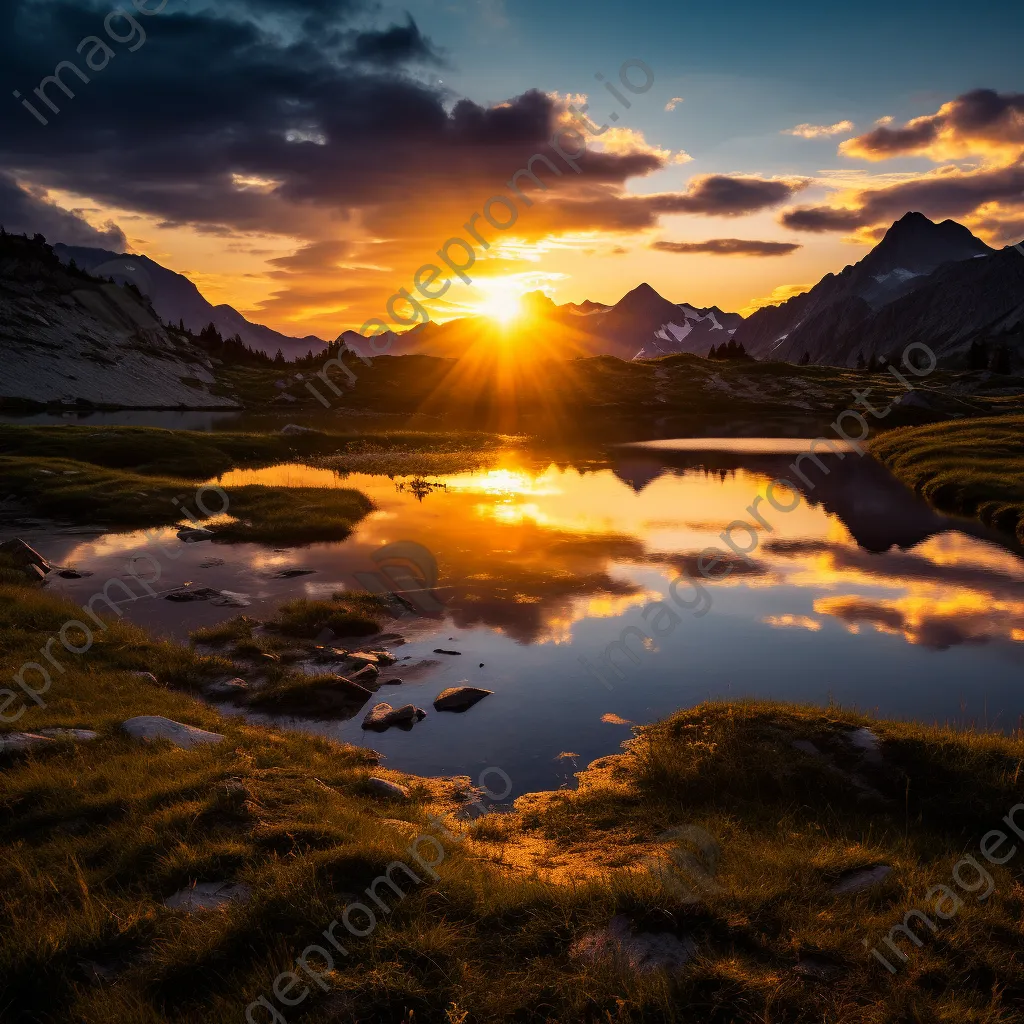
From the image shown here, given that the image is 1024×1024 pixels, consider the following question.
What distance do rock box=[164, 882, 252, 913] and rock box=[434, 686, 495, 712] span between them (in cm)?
920

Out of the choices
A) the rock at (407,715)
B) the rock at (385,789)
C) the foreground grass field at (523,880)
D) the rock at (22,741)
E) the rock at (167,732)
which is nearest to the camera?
the foreground grass field at (523,880)

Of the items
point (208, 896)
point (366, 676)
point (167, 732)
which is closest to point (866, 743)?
point (208, 896)

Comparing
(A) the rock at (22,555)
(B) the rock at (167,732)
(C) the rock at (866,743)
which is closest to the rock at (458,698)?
(B) the rock at (167,732)

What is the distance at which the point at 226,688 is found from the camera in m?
17.7

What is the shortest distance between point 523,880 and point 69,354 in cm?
19068

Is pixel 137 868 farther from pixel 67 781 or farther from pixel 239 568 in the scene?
pixel 239 568

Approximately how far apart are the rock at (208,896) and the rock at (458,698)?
920 centimetres

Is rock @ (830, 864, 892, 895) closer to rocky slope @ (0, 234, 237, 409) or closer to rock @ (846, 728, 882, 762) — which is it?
rock @ (846, 728, 882, 762)

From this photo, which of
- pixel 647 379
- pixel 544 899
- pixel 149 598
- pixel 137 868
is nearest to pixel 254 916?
pixel 137 868

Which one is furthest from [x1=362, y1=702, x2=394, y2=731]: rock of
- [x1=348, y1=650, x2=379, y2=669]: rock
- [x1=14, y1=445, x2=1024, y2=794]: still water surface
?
[x1=348, y1=650, x2=379, y2=669]: rock

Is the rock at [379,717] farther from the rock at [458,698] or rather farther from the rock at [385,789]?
the rock at [385,789]

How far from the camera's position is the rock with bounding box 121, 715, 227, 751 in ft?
41.8

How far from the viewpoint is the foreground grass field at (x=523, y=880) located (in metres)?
6.84

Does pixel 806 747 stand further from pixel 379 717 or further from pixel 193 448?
pixel 193 448
